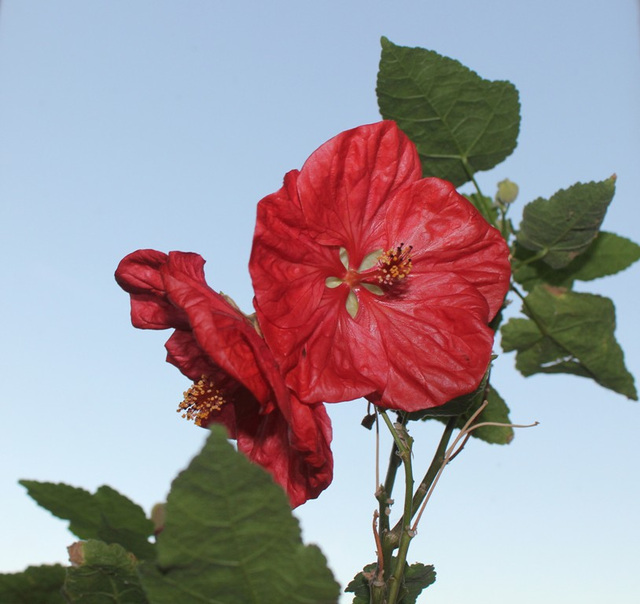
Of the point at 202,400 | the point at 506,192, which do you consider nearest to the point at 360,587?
the point at 202,400

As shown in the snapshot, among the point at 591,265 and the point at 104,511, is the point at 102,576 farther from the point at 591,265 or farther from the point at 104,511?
the point at 591,265

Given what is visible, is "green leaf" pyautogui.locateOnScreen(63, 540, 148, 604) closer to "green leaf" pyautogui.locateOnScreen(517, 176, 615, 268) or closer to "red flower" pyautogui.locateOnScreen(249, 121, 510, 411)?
"red flower" pyautogui.locateOnScreen(249, 121, 510, 411)

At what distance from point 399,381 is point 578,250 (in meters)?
0.52

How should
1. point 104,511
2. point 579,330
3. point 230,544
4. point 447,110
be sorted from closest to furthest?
point 230,544 → point 104,511 → point 447,110 → point 579,330

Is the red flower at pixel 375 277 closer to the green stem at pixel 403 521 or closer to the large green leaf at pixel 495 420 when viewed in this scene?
the green stem at pixel 403 521

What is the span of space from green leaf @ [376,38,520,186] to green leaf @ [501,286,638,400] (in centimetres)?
23

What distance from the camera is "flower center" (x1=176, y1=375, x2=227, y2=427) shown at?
2.43 feet

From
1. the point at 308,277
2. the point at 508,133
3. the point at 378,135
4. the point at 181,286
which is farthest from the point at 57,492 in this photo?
the point at 508,133

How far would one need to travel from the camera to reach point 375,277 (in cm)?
83

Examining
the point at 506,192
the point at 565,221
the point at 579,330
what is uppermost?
the point at 506,192

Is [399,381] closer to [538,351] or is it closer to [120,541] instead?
[120,541]

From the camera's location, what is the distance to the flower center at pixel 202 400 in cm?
74

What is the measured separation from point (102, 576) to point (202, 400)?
25cm

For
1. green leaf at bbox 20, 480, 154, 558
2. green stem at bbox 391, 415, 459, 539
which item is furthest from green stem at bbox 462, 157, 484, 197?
green leaf at bbox 20, 480, 154, 558
